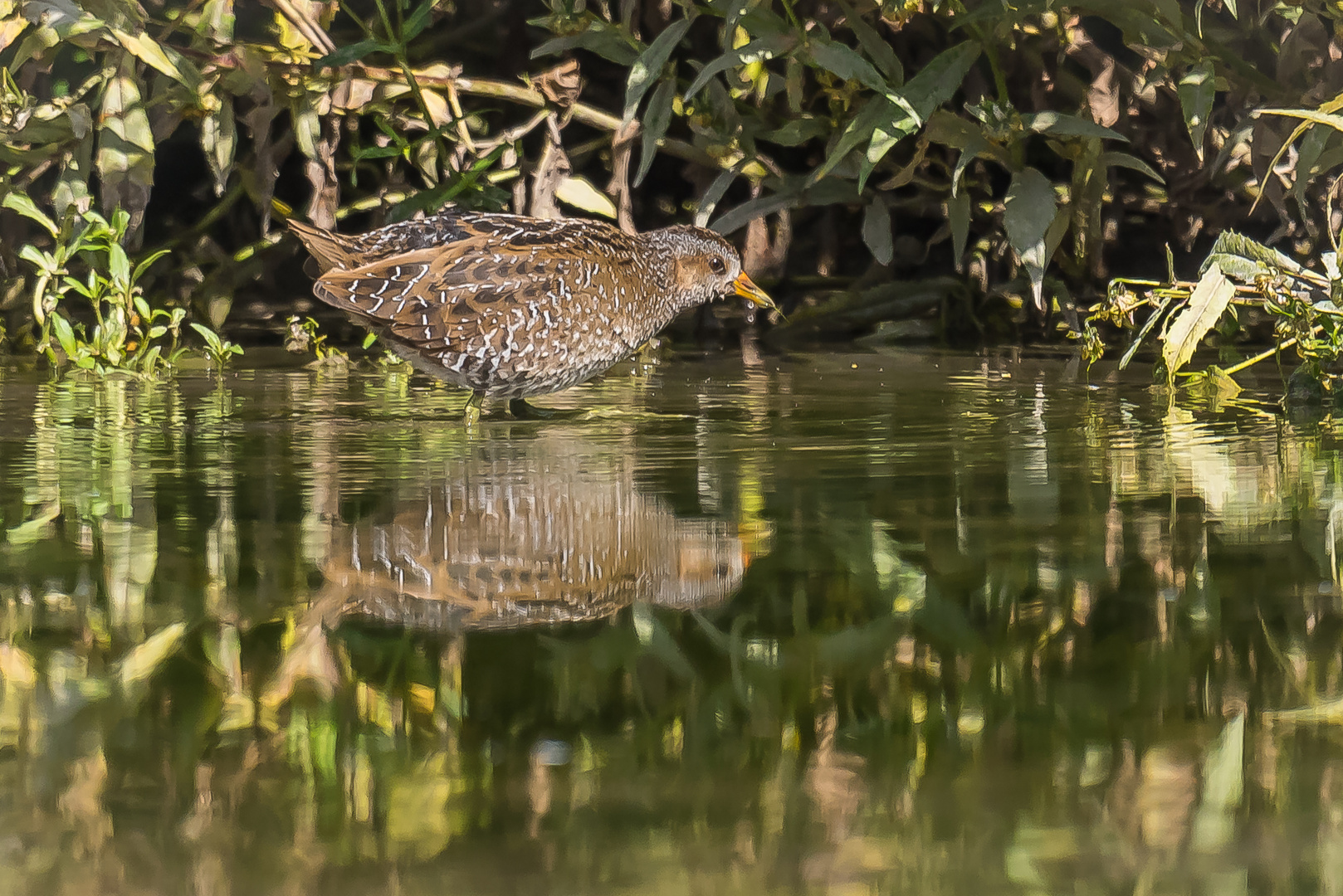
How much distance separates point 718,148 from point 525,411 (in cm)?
156

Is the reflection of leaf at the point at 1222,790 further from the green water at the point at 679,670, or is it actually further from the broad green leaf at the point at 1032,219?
the broad green leaf at the point at 1032,219

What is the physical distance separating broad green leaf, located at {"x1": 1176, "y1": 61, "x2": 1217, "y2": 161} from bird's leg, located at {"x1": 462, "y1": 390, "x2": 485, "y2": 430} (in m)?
2.24

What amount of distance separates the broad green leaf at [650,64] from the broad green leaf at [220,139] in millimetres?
1422

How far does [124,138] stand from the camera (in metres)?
5.55

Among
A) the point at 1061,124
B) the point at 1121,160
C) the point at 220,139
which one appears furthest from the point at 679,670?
the point at 220,139

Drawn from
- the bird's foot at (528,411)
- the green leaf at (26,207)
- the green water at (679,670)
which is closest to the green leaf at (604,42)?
the bird's foot at (528,411)

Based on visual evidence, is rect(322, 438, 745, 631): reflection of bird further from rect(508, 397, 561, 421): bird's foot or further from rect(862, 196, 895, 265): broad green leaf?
rect(862, 196, 895, 265): broad green leaf

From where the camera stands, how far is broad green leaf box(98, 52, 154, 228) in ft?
18.2

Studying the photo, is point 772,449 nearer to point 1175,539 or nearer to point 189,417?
point 1175,539

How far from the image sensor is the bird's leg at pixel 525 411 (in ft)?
14.7

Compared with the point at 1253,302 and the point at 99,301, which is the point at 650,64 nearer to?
the point at 99,301

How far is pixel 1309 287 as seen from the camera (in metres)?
4.26

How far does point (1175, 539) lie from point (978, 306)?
148 inches

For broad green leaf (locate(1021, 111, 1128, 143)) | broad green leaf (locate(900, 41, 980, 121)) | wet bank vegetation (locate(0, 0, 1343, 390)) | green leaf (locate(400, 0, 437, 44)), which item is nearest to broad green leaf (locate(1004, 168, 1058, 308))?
wet bank vegetation (locate(0, 0, 1343, 390))
